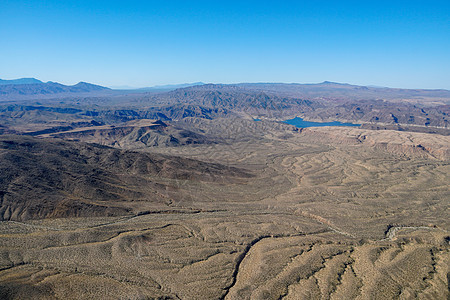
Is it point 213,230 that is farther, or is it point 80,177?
point 80,177

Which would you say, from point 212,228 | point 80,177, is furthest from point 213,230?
point 80,177

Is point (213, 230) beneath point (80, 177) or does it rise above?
beneath

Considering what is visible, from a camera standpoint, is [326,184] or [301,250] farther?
[326,184]

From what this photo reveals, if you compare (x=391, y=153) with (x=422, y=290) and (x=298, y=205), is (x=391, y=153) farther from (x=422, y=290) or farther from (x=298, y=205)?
(x=422, y=290)

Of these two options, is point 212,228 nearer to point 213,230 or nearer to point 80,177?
point 213,230

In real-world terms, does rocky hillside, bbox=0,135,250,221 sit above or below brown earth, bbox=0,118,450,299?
above

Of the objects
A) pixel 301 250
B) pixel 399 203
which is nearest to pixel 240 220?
pixel 301 250

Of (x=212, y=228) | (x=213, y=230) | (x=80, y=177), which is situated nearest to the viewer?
(x=213, y=230)

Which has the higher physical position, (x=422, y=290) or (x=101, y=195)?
(x=101, y=195)

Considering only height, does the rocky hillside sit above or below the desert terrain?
above

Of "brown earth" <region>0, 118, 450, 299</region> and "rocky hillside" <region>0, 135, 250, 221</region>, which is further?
"rocky hillside" <region>0, 135, 250, 221</region>

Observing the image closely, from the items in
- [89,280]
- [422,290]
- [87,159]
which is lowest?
[422,290]
